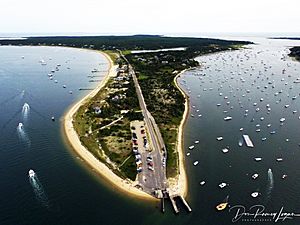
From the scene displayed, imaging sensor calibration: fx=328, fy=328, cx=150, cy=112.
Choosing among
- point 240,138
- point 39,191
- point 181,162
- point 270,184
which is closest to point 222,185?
point 270,184

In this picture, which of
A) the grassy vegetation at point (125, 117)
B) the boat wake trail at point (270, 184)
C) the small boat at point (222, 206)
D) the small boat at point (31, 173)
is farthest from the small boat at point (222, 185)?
the small boat at point (31, 173)

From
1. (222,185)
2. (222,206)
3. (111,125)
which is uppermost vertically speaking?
(111,125)

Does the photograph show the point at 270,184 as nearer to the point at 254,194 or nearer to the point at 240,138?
the point at 254,194

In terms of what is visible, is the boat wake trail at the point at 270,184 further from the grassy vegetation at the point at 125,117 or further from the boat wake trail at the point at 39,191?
the boat wake trail at the point at 39,191

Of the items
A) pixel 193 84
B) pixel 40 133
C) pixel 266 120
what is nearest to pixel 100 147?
pixel 40 133

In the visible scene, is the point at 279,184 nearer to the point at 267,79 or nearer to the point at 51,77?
the point at 267,79

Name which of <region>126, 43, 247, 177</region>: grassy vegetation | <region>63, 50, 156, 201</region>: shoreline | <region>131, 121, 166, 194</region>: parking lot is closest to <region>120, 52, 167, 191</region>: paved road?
<region>131, 121, 166, 194</region>: parking lot

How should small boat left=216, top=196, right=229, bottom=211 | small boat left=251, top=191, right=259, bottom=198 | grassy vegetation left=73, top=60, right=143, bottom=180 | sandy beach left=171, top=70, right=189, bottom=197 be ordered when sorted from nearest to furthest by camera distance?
small boat left=216, top=196, right=229, bottom=211 < small boat left=251, top=191, right=259, bottom=198 < sandy beach left=171, top=70, right=189, bottom=197 < grassy vegetation left=73, top=60, right=143, bottom=180

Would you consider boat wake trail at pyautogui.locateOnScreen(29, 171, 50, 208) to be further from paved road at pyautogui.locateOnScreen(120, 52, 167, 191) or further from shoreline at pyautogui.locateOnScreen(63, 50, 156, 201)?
paved road at pyautogui.locateOnScreen(120, 52, 167, 191)
